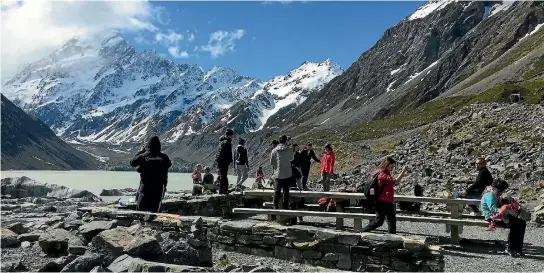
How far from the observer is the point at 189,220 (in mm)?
12477

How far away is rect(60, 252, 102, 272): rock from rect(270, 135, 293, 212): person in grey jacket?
667 centimetres

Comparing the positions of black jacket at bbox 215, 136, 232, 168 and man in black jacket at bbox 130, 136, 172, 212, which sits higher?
black jacket at bbox 215, 136, 232, 168

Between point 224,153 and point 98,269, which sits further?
point 224,153

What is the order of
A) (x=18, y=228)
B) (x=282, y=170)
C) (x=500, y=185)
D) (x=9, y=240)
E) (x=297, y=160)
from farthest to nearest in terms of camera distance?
(x=297, y=160), (x=282, y=170), (x=18, y=228), (x=500, y=185), (x=9, y=240)

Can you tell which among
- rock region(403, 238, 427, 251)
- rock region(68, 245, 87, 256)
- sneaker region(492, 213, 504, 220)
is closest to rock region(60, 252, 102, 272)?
rock region(68, 245, 87, 256)

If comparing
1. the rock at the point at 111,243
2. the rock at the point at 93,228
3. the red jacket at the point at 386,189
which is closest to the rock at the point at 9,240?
the rock at the point at 93,228

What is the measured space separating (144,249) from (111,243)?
0.75 meters

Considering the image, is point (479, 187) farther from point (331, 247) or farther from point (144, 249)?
point (144, 249)

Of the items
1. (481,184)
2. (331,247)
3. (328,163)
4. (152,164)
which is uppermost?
(328,163)

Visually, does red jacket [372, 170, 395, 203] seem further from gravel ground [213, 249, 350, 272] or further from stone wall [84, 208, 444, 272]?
gravel ground [213, 249, 350, 272]

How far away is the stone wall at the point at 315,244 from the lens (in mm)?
10039

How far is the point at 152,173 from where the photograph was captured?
45.2 feet

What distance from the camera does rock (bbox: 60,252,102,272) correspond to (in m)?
8.95

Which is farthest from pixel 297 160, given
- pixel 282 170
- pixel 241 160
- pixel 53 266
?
pixel 53 266
